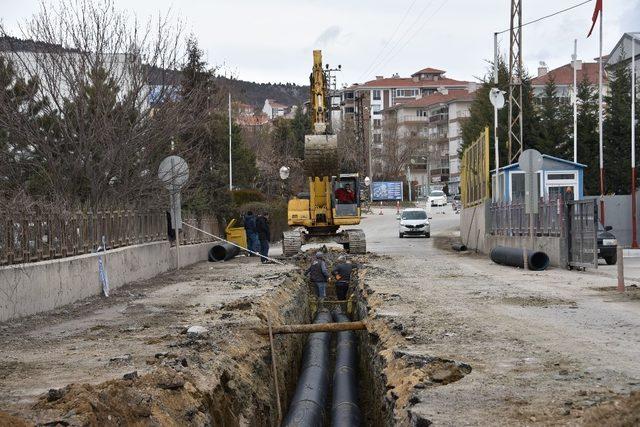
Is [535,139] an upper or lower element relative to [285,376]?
upper

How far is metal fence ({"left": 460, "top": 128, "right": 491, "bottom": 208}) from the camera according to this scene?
33.7 m

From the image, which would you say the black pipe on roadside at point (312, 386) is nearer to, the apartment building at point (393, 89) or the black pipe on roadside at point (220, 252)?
the black pipe on roadside at point (220, 252)

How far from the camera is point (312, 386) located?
1370 centimetres

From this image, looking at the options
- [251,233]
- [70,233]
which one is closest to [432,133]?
[251,233]

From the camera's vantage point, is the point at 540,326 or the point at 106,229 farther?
the point at 106,229

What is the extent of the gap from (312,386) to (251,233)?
18.7 m

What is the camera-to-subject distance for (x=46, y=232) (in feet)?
52.2

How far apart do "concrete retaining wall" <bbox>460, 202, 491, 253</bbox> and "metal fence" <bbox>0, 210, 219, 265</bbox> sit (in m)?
12.3

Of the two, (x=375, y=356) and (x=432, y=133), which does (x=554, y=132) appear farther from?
(x=432, y=133)

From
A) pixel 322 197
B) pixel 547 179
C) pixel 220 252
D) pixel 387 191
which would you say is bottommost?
pixel 220 252

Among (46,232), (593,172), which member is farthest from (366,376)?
(593,172)

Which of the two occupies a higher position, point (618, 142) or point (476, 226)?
point (618, 142)

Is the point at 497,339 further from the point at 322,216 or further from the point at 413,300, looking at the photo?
the point at 322,216

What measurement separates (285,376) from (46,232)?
180 inches
